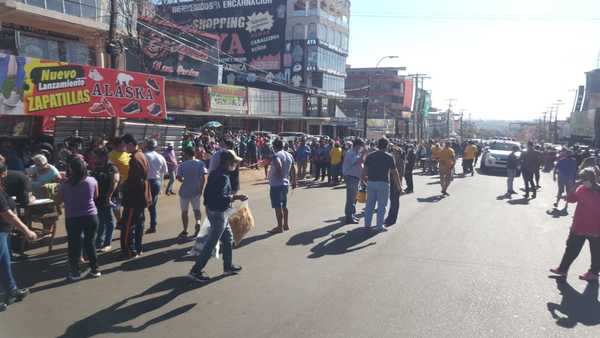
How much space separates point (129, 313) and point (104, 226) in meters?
2.66

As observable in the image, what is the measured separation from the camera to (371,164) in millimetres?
8945

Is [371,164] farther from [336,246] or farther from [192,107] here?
[192,107]

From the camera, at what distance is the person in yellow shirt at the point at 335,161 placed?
57.4 feet

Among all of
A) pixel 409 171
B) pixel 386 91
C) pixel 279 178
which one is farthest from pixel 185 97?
pixel 386 91

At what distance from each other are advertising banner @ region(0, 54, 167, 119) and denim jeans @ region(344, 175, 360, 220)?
30.0 feet

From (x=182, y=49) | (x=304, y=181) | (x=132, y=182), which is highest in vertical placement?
(x=182, y=49)

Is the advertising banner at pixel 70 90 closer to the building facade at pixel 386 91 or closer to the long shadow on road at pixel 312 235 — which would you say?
the long shadow on road at pixel 312 235

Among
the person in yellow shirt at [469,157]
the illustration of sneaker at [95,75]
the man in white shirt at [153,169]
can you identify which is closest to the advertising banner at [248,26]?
the person in yellow shirt at [469,157]

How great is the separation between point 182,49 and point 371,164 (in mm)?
26421

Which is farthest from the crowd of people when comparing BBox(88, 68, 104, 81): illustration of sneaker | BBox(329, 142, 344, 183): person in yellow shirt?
BBox(329, 142, 344, 183): person in yellow shirt

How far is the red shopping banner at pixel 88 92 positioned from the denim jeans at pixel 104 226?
833 cm

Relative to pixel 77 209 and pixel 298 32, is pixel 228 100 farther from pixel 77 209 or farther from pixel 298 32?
pixel 77 209

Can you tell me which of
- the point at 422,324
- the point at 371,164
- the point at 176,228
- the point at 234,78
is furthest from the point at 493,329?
the point at 234,78

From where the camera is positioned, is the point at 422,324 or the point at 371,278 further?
the point at 371,278
